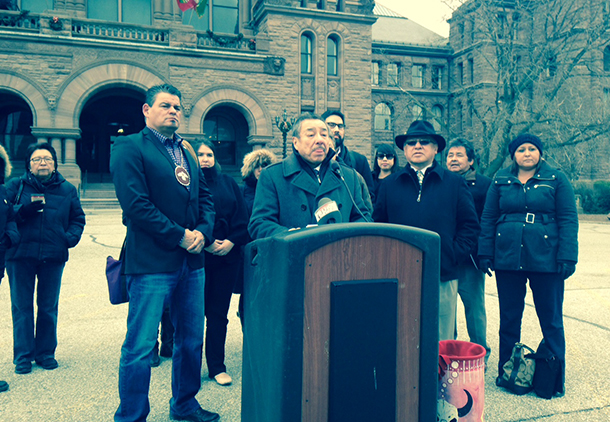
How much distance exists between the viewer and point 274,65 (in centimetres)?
2750

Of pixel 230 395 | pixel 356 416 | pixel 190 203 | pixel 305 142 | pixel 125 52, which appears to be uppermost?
pixel 125 52

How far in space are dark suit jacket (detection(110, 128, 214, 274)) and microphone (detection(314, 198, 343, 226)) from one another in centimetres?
94

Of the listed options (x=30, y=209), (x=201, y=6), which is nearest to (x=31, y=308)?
(x=30, y=209)

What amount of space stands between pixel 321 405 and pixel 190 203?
1670 millimetres

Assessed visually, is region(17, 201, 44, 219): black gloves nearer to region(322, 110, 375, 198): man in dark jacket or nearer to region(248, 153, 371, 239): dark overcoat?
region(248, 153, 371, 239): dark overcoat

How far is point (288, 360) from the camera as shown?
6.36 ft

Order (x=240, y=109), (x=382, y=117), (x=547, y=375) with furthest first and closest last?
1. (x=382, y=117)
2. (x=240, y=109)
3. (x=547, y=375)

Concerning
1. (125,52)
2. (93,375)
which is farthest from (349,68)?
(93,375)

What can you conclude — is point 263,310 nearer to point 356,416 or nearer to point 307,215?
point 356,416

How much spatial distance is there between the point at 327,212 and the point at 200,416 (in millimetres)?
1804

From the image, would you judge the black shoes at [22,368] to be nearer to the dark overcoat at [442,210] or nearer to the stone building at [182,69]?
the dark overcoat at [442,210]

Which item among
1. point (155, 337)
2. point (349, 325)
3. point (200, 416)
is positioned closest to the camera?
point (349, 325)

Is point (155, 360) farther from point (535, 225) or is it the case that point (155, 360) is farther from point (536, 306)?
point (535, 225)

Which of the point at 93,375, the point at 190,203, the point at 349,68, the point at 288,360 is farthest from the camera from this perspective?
the point at 349,68
